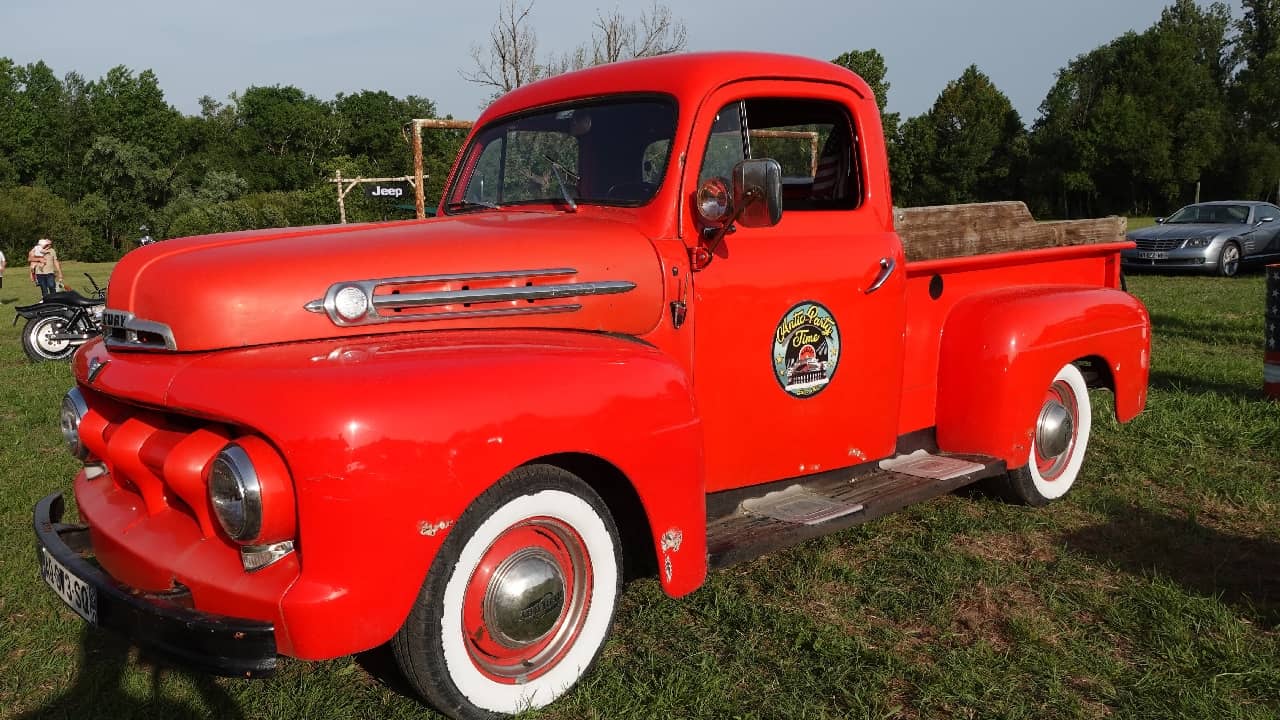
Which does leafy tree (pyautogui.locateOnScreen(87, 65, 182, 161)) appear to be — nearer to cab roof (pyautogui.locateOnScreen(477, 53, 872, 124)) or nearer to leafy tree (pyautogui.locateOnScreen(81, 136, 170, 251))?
leafy tree (pyautogui.locateOnScreen(81, 136, 170, 251))

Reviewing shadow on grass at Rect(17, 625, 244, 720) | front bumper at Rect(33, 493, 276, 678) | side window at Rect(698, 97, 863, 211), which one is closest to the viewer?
front bumper at Rect(33, 493, 276, 678)

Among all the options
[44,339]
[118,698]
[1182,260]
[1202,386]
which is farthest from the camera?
[1182,260]

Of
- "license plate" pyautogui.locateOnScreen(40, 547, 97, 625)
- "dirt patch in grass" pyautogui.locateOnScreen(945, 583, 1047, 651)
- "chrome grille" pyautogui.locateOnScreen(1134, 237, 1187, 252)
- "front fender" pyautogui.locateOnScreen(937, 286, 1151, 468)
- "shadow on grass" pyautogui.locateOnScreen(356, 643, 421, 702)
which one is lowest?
"dirt patch in grass" pyautogui.locateOnScreen(945, 583, 1047, 651)

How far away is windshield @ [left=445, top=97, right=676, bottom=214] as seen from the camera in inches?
131

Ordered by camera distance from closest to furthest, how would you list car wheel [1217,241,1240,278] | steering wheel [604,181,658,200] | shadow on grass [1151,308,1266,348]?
steering wheel [604,181,658,200]
shadow on grass [1151,308,1266,348]
car wheel [1217,241,1240,278]

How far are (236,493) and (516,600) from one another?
2.62 ft

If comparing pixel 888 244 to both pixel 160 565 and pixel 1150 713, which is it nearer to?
pixel 1150 713

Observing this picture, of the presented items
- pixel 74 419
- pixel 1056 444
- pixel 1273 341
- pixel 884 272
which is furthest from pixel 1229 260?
pixel 74 419

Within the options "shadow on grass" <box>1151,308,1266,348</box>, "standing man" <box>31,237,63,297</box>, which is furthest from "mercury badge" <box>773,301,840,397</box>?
→ "standing man" <box>31,237,63,297</box>

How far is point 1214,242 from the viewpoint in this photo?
1516 centimetres

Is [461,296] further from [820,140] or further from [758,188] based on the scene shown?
[820,140]

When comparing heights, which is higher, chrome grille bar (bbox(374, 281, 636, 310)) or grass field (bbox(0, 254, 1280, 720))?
chrome grille bar (bbox(374, 281, 636, 310))

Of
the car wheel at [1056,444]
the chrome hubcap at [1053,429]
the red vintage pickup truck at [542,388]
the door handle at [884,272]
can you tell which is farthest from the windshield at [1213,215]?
the door handle at [884,272]

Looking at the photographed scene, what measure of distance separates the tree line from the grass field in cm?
2434
